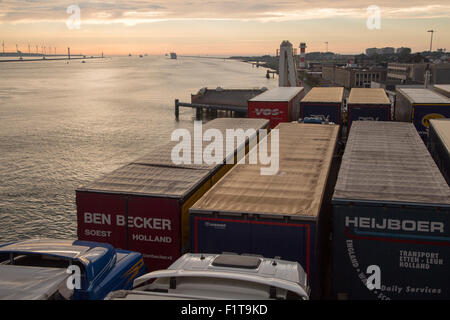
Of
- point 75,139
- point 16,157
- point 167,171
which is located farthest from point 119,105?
point 167,171

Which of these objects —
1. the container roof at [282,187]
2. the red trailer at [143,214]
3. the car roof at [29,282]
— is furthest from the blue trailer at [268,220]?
the car roof at [29,282]

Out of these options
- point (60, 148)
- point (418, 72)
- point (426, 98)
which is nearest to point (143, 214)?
point (426, 98)

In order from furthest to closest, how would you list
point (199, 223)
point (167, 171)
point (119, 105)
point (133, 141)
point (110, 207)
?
point (119, 105)
point (133, 141)
point (167, 171)
point (110, 207)
point (199, 223)

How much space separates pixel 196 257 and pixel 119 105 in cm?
8971

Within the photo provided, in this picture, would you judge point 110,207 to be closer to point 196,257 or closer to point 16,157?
point 196,257

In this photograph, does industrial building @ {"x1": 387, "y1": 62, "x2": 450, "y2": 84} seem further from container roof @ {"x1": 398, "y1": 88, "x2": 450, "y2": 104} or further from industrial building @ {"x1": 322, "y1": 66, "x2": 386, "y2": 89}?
container roof @ {"x1": 398, "y1": 88, "x2": 450, "y2": 104}

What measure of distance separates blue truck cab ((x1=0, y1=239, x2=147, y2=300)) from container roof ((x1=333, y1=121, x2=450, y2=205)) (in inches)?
201

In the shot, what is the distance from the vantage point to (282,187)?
12.2m

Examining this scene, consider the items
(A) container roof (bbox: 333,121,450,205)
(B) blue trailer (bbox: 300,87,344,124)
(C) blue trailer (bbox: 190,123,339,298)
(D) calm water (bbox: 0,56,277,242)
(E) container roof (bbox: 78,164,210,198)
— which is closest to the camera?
(C) blue trailer (bbox: 190,123,339,298)

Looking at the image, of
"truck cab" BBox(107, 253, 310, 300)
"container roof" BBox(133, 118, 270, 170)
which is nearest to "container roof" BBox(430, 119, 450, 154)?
"container roof" BBox(133, 118, 270, 170)

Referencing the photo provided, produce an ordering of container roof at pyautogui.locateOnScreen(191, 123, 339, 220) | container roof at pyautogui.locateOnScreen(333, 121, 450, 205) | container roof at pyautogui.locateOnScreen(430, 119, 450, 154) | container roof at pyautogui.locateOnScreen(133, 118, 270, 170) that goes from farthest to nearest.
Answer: container roof at pyautogui.locateOnScreen(430, 119, 450, 154) < container roof at pyautogui.locateOnScreen(133, 118, 270, 170) < container roof at pyautogui.locateOnScreen(191, 123, 339, 220) < container roof at pyautogui.locateOnScreen(333, 121, 450, 205)

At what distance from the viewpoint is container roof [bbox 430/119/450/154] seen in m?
17.5
